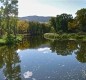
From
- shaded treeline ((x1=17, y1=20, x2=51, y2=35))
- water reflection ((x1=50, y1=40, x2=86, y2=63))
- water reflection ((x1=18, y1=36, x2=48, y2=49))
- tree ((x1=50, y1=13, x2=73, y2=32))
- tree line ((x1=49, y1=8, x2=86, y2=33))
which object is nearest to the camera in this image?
water reflection ((x1=50, y1=40, x2=86, y2=63))

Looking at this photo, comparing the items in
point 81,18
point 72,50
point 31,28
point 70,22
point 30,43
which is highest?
point 81,18

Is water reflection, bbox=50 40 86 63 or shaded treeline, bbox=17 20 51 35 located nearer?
water reflection, bbox=50 40 86 63

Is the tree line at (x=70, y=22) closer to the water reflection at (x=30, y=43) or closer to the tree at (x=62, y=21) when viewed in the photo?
the tree at (x=62, y=21)

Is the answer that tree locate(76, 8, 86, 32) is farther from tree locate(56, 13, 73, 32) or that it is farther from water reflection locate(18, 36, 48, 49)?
water reflection locate(18, 36, 48, 49)

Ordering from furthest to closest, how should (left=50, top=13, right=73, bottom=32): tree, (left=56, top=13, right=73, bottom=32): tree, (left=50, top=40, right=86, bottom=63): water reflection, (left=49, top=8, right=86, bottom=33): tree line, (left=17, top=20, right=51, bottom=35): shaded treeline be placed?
(left=17, top=20, right=51, bottom=35): shaded treeline, (left=50, top=13, right=73, bottom=32): tree, (left=56, top=13, right=73, bottom=32): tree, (left=49, top=8, right=86, bottom=33): tree line, (left=50, top=40, right=86, bottom=63): water reflection

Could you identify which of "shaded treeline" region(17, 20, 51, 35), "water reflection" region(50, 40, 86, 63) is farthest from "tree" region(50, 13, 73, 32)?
"water reflection" region(50, 40, 86, 63)

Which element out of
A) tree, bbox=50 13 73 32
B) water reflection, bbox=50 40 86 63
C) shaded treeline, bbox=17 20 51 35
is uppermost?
tree, bbox=50 13 73 32

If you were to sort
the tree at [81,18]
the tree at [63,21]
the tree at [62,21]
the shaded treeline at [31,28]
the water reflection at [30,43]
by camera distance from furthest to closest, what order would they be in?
the shaded treeline at [31,28]
the tree at [62,21]
the tree at [63,21]
the tree at [81,18]
the water reflection at [30,43]

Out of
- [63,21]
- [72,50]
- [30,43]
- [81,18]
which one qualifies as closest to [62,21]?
[63,21]

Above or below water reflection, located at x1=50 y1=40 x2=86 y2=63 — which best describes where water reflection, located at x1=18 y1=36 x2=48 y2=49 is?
below

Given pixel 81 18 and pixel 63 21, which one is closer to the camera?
pixel 81 18

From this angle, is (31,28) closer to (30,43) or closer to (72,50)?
(30,43)

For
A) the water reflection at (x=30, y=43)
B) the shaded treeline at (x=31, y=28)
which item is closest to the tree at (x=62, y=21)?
the water reflection at (x=30, y=43)

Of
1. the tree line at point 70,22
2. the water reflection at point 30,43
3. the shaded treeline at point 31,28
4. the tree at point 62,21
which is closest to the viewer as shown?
the water reflection at point 30,43
